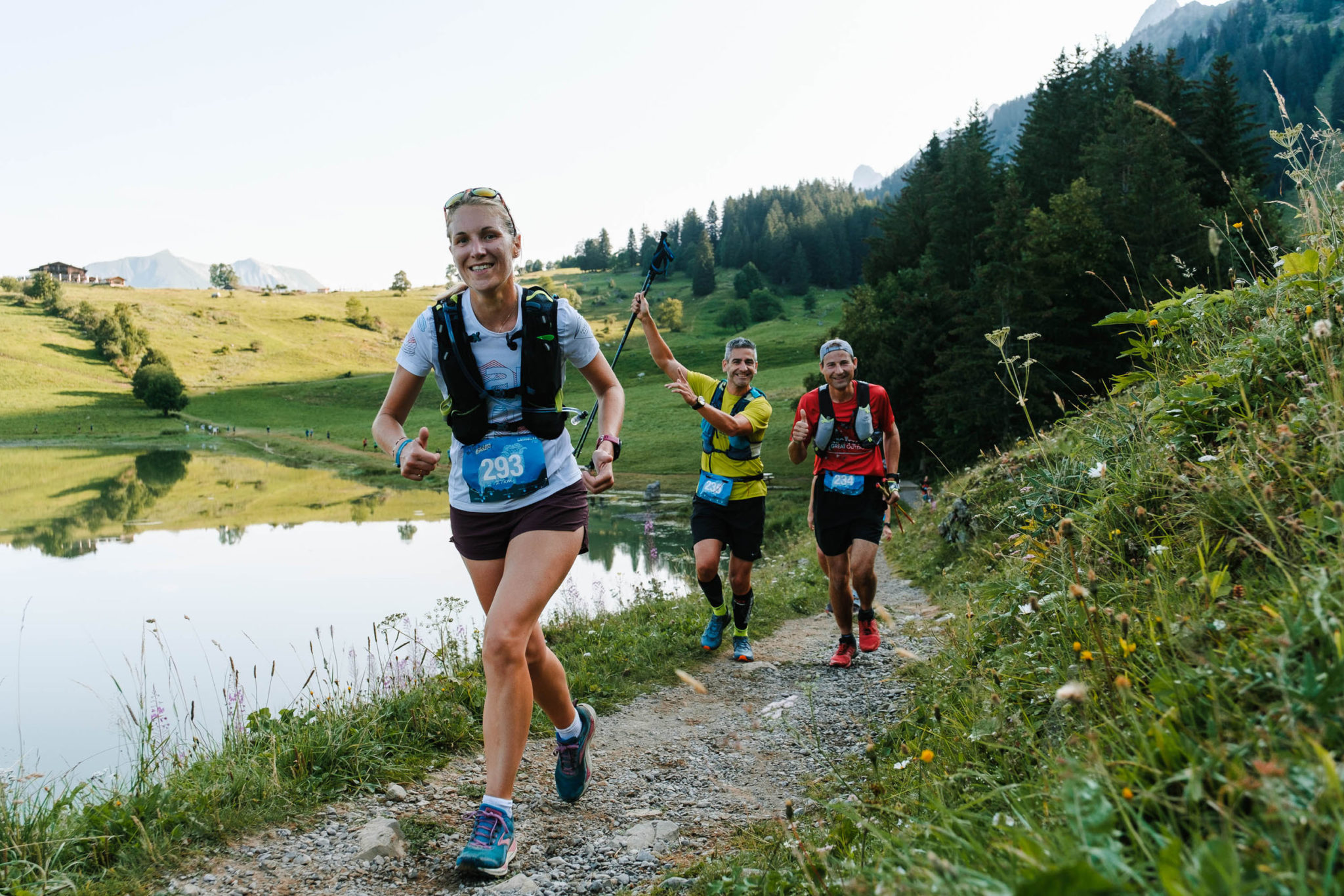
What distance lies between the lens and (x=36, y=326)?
104188mm

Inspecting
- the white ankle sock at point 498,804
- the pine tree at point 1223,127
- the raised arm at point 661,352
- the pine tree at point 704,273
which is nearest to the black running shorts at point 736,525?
the raised arm at point 661,352

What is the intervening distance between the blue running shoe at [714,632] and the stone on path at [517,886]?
4406 mm

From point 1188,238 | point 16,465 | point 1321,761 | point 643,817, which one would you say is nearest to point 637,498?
point 1188,238

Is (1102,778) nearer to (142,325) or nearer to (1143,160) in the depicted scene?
(1143,160)

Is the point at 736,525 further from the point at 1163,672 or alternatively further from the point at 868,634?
the point at 1163,672

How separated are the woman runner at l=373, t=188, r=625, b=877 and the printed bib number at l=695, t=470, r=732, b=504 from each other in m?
3.59

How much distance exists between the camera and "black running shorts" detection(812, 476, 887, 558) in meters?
6.95

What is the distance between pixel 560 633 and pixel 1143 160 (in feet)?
117

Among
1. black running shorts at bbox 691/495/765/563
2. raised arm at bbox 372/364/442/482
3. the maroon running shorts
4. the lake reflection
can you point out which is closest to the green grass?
the maroon running shorts

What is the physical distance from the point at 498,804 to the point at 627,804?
1.04m

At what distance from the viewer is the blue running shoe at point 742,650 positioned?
757 cm

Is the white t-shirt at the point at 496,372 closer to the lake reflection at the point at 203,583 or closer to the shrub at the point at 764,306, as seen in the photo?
the lake reflection at the point at 203,583

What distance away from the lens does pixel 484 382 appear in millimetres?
3781

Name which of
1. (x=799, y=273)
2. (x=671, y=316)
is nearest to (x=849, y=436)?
(x=671, y=316)
